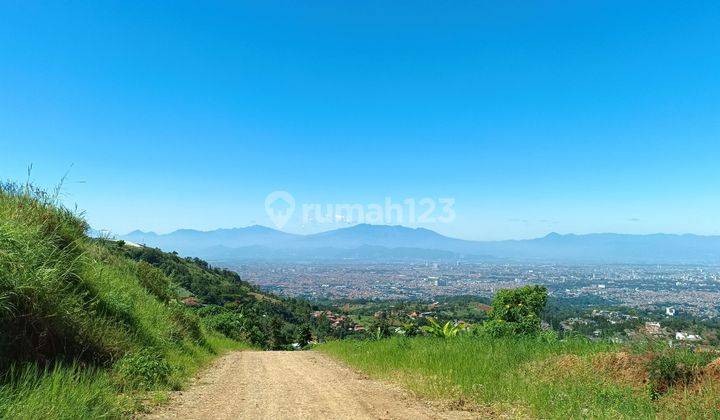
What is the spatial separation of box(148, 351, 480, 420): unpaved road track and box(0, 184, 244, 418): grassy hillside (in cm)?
73

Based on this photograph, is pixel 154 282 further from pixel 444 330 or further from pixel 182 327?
pixel 444 330

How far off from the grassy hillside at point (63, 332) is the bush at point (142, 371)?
0.06ft

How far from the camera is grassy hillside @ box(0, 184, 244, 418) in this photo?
5.60 m

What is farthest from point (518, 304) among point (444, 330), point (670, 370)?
point (670, 370)

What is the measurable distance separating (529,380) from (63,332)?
28.4 feet

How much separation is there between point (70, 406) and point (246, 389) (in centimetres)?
411

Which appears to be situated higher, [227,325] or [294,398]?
[294,398]

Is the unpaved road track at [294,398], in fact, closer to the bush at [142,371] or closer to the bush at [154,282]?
the bush at [142,371]

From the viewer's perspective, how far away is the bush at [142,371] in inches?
306

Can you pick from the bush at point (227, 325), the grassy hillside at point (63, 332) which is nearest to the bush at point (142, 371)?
the grassy hillside at point (63, 332)

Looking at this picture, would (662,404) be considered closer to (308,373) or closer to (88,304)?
(308,373)

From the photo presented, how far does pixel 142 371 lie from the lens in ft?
27.0

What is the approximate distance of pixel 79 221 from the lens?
11.9m

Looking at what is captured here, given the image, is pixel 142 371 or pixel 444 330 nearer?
pixel 142 371
